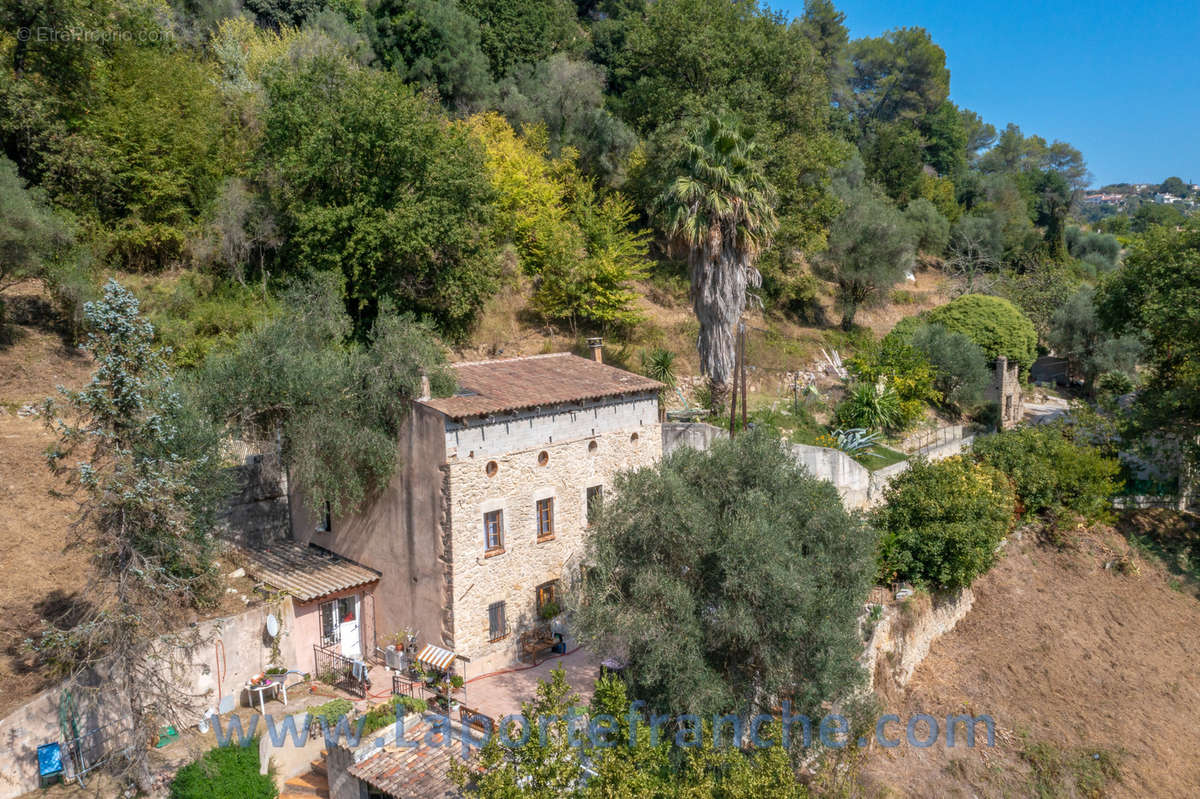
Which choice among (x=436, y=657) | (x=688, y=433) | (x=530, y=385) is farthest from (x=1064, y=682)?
(x=436, y=657)

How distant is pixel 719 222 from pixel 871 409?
378 inches

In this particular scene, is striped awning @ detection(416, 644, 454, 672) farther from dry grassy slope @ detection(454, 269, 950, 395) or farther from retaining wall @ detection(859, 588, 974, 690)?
dry grassy slope @ detection(454, 269, 950, 395)

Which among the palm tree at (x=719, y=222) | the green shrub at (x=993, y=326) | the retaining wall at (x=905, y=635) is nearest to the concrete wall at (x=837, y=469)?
the retaining wall at (x=905, y=635)

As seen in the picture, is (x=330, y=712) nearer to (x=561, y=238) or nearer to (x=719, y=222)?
(x=719, y=222)

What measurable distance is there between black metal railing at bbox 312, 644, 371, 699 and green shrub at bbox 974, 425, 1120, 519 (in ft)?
68.5

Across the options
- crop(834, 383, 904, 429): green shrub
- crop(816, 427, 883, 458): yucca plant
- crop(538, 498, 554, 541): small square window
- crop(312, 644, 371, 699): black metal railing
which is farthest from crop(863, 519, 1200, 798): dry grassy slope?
crop(312, 644, 371, 699): black metal railing

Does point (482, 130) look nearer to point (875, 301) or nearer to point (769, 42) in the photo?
point (769, 42)

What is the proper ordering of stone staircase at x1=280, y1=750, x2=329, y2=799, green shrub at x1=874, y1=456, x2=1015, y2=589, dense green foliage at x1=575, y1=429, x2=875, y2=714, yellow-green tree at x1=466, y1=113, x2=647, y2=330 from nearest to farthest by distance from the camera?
dense green foliage at x1=575, y1=429, x2=875, y2=714 → stone staircase at x1=280, y1=750, x2=329, y2=799 → green shrub at x1=874, y1=456, x2=1015, y2=589 → yellow-green tree at x1=466, y1=113, x2=647, y2=330

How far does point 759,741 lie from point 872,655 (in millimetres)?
5826

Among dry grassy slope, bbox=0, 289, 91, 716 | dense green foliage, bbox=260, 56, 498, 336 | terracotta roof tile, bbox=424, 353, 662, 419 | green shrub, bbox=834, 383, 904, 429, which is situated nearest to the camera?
dry grassy slope, bbox=0, 289, 91, 716

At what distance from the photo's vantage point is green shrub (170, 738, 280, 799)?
47.6ft

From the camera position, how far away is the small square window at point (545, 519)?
20250mm

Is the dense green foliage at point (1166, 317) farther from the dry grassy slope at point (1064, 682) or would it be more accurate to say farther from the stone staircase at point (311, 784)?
the stone staircase at point (311, 784)

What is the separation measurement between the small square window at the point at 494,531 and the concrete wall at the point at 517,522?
4.9 inches
